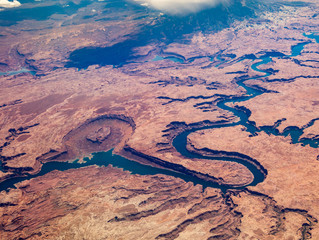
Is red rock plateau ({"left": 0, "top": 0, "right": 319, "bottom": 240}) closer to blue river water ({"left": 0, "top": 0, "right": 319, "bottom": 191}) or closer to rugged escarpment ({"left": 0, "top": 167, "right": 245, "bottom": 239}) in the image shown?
rugged escarpment ({"left": 0, "top": 167, "right": 245, "bottom": 239})

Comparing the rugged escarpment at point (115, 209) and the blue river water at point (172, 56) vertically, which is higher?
the blue river water at point (172, 56)

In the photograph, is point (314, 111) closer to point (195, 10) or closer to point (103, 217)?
point (103, 217)

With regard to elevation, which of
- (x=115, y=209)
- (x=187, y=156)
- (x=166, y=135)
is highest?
(x=166, y=135)

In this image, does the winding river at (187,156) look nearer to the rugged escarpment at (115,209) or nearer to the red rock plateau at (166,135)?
the red rock plateau at (166,135)

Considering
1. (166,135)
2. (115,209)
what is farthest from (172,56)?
(115,209)

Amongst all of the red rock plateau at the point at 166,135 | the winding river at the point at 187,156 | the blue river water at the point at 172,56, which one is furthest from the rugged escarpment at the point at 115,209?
the blue river water at the point at 172,56

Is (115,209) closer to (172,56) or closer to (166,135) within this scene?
(166,135)

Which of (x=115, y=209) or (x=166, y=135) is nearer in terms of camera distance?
(x=115, y=209)

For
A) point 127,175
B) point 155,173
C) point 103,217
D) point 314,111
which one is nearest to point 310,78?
point 314,111

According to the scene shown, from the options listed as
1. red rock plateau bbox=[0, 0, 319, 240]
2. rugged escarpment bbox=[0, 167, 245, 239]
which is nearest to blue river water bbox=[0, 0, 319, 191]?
red rock plateau bbox=[0, 0, 319, 240]
